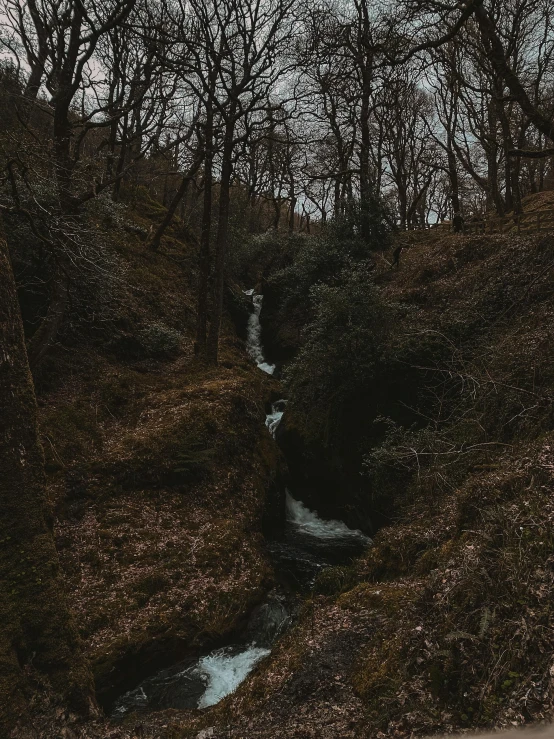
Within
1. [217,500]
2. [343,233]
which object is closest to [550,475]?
[217,500]

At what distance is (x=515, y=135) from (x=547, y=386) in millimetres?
18300

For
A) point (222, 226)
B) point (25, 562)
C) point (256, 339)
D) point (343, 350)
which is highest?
point (222, 226)

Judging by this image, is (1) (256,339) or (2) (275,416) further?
(1) (256,339)

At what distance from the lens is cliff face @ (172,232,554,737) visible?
255cm

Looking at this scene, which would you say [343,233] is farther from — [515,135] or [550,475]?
[550,475]

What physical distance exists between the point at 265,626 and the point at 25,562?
15.4 ft

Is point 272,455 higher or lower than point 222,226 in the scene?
lower

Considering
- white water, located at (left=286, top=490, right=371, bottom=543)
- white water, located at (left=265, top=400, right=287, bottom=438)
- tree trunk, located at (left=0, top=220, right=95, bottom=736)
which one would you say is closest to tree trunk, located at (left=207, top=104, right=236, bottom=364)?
white water, located at (left=265, top=400, right=287, bottom=438)

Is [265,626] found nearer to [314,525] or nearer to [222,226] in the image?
[314,525]

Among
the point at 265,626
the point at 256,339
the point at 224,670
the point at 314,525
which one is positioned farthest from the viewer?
the point at 256,339

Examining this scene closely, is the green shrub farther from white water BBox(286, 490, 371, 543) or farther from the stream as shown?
the stream

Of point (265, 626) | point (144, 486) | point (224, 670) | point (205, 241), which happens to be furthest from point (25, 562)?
point (205, 241)

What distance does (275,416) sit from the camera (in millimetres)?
14148

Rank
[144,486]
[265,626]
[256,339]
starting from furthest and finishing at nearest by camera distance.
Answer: [256,339] → [144,486] → [265,626]
